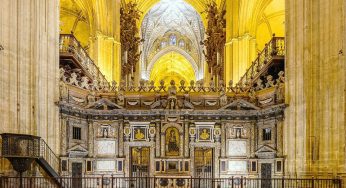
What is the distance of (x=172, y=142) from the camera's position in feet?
76.2

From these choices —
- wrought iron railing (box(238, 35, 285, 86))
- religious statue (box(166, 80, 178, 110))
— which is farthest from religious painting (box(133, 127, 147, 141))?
wrought iron railing (box(238, 35, 285, 86))

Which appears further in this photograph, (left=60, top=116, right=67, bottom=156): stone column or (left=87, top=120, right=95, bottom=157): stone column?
(left=87, top=120, right=95, bottom=157): stone column

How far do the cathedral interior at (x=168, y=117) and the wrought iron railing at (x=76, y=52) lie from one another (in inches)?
4.0

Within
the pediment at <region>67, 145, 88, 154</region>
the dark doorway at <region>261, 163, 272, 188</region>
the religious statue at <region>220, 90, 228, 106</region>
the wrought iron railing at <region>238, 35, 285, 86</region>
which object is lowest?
the dark doorway at <region>261, 163, 272, 188</region>

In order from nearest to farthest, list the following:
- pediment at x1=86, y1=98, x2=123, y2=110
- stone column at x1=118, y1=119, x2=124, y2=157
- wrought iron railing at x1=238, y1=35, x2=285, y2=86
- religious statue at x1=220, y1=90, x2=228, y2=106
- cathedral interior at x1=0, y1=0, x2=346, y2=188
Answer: cathedral interior at x1=0, y1=0, x2=346, y2=188
pediment at x1=86, y1=98, x2=123, y2=110
stone column at x1=118, y1=119, x2=124, y2=157
religious statue at x1=220, y1=90, x2=228, y2=106
wrought iron railing at x1=238, y1=35, x2=285, y2=86

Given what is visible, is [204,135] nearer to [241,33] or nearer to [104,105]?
[104,105]

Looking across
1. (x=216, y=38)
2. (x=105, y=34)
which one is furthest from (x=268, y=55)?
(x=216, y=38)

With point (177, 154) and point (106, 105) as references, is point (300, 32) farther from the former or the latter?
point (106, 105)

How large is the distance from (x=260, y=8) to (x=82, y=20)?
49.6 feet

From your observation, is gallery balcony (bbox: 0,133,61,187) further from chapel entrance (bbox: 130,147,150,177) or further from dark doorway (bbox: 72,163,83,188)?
chapel entrance (bbox: 130,147,150,177)

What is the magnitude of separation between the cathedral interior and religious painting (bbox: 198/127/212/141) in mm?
52

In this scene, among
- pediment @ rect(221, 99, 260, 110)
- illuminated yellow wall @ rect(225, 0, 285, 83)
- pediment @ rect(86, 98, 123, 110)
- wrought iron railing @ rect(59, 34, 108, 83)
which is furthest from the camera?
illuminated yellow wall @ rect(225, 0, 285, 83)

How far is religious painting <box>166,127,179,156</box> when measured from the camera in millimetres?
23188

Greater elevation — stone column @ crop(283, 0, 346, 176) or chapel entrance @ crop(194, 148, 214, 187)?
stone column @ crop(283, 0, 346, 176)
